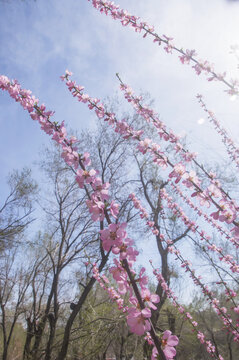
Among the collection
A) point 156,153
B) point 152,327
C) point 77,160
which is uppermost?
point 156,153

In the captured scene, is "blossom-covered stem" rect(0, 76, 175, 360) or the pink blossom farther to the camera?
"blossom-covered stem" rect(0, 76, 175, 360)

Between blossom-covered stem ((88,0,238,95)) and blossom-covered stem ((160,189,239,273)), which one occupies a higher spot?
blossom-covered stem ((88,0,238,95))

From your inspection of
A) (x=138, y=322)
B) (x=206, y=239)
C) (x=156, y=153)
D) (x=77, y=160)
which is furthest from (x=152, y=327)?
(x=206, y=239)

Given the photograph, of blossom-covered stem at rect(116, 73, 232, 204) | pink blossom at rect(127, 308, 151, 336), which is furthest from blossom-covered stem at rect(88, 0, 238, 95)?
pink blossom at rect(127, 308, 151, 336)

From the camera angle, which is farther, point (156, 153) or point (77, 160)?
point (156, 153)

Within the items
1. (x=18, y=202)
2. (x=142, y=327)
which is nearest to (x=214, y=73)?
(x=142, y=327)

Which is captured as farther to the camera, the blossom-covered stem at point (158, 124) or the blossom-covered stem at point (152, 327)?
the blossom-covered stem at point (158, 124)

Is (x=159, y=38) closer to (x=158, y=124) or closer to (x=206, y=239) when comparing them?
(x=158, y=124)

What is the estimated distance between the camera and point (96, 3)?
3281mm

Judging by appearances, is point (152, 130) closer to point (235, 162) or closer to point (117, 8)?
point (235, 162)

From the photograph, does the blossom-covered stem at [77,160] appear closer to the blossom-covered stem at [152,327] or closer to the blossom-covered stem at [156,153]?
the blossom-covered stem at [152,327]

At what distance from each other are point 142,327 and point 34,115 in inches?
74.9

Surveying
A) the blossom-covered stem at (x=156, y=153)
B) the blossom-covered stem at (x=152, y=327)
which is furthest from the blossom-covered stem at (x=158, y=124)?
the blossom-covered stem at (x=152, y=327)

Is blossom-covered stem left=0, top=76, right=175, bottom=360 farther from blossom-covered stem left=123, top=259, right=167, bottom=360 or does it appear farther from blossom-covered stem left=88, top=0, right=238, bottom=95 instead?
blossom-covered stem left=88, top=0, right=238, bottom=95
